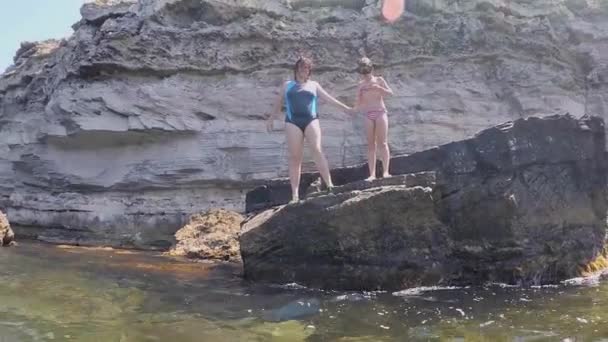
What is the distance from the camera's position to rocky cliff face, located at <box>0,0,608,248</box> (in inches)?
609

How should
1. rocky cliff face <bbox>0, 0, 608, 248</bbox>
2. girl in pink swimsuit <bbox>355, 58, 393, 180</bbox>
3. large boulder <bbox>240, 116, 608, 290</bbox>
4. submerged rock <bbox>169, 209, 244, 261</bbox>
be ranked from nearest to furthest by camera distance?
large boulder <bbox>240, 116, 608, 290</bbox>, girl in pink swimsuit <bbox>355, 58, 393, 180</bbox>, submerged rock <bbox>169, 209, 244, 261</bbox>, rocky cliff face <bbox>0, 0, 608, 248</bbox>

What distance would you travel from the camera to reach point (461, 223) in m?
6.83

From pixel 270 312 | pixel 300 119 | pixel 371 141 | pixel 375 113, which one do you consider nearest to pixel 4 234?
pixel 300 119

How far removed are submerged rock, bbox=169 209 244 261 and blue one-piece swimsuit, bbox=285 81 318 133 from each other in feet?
11.8

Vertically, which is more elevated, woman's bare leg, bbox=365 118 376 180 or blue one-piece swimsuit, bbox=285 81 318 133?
blue one-piece swimsuit, bbox=285 81 318 133

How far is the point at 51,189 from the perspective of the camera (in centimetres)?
1642

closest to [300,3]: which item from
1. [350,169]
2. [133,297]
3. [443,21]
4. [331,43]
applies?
[331,43]

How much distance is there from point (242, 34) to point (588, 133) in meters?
11.2

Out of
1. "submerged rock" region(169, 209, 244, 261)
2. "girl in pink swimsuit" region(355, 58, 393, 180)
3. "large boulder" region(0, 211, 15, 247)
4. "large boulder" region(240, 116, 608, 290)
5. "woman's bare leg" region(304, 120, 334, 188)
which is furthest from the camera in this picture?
"large boulder" region(0, 211, 15, 247)

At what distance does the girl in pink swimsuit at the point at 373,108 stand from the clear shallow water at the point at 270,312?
1929mm

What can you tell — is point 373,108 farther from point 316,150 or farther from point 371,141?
point 316,150

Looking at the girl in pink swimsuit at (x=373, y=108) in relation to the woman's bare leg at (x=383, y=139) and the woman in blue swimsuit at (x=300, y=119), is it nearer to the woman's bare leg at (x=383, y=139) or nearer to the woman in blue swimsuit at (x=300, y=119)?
the woman's bare leg at (x=383, y=139)

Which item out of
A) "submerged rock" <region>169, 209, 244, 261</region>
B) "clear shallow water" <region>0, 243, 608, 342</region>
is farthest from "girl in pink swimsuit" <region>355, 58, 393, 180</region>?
"submerged rock" <region>169, 209, 244, 261</region>

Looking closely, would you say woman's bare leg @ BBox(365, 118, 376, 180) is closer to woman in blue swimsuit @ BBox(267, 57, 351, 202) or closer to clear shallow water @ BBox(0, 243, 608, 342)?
woman in blue swimsuit @ BBox(267, 57, 351, 202)
